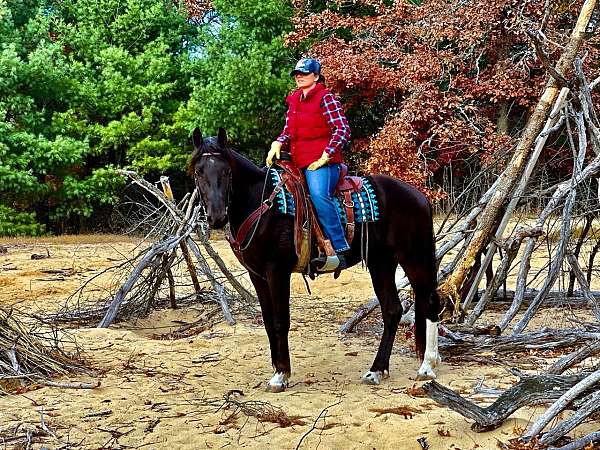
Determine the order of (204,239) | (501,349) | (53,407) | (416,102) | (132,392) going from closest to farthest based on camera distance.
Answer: (53,407)
(132,392)
(501,349)
(204,239)
(416,102)

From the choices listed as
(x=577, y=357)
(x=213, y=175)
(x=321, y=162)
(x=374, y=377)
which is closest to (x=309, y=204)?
(x=321, y=162)

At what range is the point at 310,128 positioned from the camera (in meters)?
5.05

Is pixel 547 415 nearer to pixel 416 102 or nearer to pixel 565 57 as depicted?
pixel 565 57

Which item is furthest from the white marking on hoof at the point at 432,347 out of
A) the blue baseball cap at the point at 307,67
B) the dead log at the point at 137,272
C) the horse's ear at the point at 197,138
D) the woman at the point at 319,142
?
the dead log at the point at 137,272

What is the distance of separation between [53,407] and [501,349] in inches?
133

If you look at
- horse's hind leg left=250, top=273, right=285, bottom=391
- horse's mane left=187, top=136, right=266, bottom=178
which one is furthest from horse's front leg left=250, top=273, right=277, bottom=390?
horse's mane left=187, top=136, right=266, bottom=178

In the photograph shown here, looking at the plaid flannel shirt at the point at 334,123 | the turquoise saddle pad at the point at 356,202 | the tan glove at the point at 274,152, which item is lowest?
the turquoise saddle pad at the point at 356,202

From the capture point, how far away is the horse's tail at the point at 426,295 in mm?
5297

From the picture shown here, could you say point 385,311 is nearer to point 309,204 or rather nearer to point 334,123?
point 309,204

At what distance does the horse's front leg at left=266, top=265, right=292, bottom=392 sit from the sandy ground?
107 millimetres

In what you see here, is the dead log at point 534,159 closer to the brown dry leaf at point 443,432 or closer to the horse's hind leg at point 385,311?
the horse's hind leg at point 385,311

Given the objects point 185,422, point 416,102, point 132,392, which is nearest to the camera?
point 185,422

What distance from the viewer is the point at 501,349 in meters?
5.68

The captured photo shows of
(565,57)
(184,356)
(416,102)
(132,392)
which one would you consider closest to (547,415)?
(132,392)
